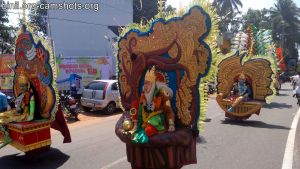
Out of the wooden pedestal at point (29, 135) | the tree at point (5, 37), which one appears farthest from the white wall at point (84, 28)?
the wooden pedestal at point (29, 135)

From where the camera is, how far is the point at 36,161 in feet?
21.0

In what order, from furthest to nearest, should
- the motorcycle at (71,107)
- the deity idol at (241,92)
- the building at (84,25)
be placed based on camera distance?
1. the building at (84,25)
2. the motorcycle at (71,107)
3. the deity idol at (241,92)

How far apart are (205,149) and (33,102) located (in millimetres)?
3931

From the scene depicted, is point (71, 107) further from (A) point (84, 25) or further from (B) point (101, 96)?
(A) point (84, 25)

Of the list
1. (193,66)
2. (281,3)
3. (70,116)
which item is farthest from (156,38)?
(281,3)

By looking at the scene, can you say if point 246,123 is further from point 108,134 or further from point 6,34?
point 6,34

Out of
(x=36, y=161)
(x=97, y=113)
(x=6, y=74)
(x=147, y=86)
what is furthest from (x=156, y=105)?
(x=6, y=74)

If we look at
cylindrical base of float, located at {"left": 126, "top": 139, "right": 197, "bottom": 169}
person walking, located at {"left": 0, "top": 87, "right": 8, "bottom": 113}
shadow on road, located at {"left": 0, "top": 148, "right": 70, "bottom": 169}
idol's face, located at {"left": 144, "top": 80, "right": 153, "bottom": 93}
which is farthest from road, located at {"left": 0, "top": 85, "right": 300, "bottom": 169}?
idol's face, located at {"left": 144, "top": 80, "right": 153, "bottom": 93}

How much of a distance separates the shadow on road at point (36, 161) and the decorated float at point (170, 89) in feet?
8.15

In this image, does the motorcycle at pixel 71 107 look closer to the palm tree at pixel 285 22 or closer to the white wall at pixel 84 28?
the white wall at pixel 84 28

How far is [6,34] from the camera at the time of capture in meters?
26.3

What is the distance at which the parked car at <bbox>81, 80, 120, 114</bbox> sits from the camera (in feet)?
41.1

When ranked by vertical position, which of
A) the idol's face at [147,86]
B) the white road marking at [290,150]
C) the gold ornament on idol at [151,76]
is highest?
the gold ornament on idol at [151,76]

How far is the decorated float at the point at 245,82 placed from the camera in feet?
33.9
